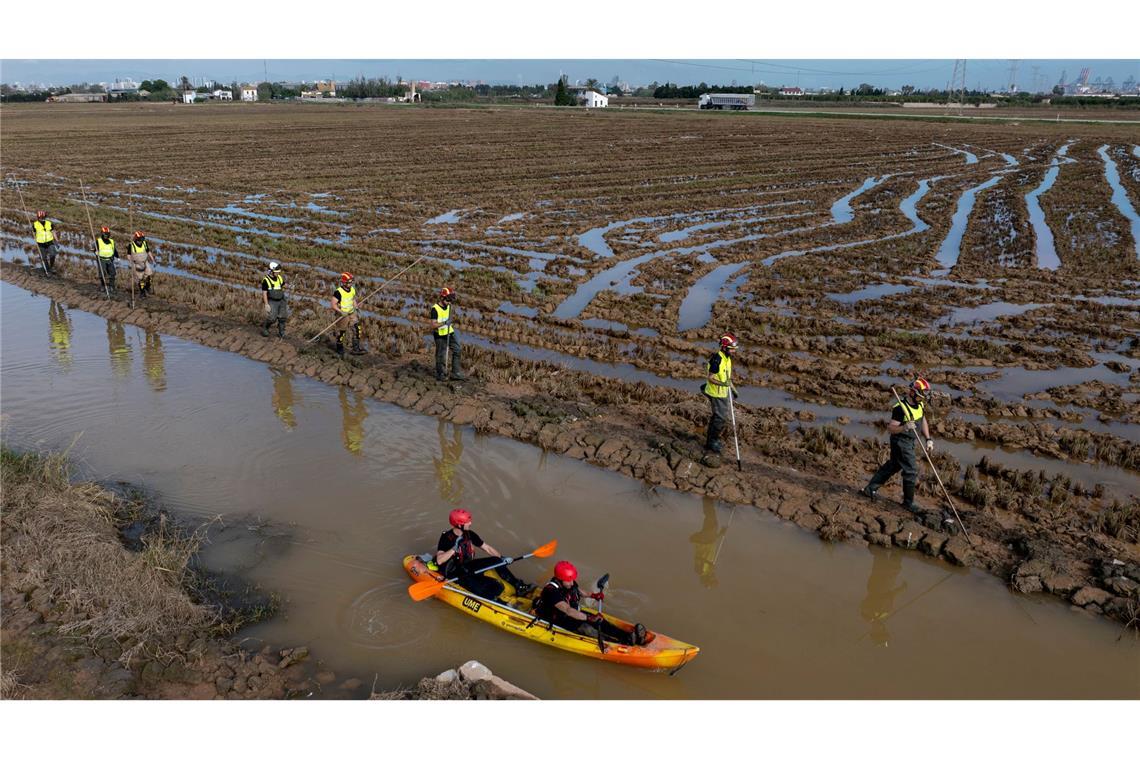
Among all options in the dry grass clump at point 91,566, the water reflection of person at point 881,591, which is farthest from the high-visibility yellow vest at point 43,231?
the water reflection of person at point 881,591

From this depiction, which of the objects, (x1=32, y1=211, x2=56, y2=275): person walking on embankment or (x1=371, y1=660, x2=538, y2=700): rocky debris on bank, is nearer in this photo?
(x1=371, y1=660, x2=538, y2=700): rocky debris on bank

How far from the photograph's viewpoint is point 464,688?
7.07 metres

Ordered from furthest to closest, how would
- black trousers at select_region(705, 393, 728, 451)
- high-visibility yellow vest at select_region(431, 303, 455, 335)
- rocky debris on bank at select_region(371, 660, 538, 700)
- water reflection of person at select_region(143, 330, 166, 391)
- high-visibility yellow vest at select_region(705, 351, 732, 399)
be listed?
water reflection of person at select_region(143, 330, 166, 391), high-visibility yellow vest at select_region(431, 303, 455, 335), black trousers at select_region(705, 393, 728, 451), high-visibility yellow vest at select_region(705, 351, 732, 399), rocky debris on bank at select_region(371, 660, 538, 700)

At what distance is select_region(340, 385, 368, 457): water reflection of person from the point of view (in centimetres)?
1268

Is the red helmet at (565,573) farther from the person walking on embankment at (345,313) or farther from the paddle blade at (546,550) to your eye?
the person walking on embankment at (345,313)

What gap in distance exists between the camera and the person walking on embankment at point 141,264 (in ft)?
61.6

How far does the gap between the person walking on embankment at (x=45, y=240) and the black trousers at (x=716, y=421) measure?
20160 millimetres

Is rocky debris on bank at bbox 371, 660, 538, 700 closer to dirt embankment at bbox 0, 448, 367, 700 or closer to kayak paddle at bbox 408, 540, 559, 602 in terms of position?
dirt embankment at bbox 0, 448, 367, 700

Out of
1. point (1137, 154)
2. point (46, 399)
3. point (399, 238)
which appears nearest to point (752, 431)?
point (46, 399)

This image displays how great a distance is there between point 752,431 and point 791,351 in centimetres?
451

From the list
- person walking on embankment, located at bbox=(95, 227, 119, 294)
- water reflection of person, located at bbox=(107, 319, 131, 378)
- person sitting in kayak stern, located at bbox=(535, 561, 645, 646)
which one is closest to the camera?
person sitting in kayak stern, located at bbox=(535, 561, 645, 646)

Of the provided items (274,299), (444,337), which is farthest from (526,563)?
(274,299)

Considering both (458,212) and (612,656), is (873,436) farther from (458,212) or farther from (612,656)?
(458,212)

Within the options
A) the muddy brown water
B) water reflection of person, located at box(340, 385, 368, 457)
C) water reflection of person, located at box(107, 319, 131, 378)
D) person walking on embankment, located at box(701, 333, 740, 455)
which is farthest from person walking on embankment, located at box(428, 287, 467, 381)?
water reflection of person, located at box(107, 319, 131, 378)
